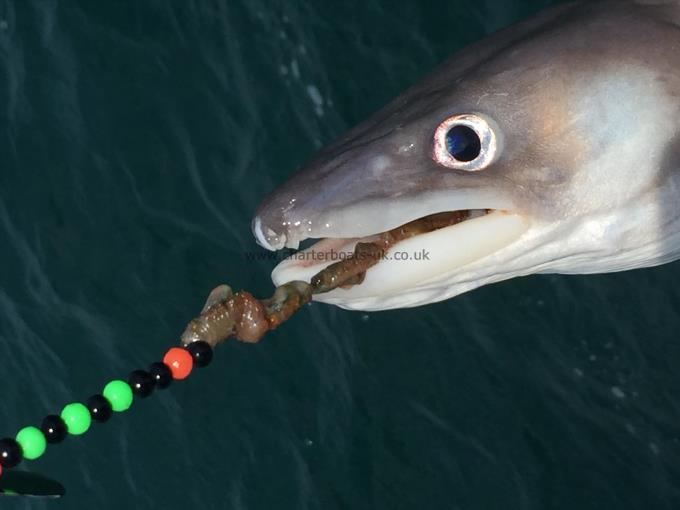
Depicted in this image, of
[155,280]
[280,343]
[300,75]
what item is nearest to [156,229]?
[155,280]

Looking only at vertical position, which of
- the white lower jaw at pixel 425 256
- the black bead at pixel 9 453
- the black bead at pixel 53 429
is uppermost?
the white lower jaw at pixel 425 256

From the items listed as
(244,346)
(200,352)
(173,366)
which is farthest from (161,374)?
(244,346)

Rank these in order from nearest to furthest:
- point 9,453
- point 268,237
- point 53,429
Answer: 1. point 9,453
2. point 53,429
3. point 268,237

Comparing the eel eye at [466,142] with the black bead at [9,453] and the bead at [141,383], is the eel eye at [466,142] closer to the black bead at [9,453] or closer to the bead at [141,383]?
the bead at [141,383]

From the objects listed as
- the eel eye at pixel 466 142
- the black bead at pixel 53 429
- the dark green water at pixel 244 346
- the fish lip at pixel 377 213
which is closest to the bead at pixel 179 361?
the black bead at pixel 53 429

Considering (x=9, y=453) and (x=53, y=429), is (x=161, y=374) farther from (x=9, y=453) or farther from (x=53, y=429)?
(x=9, y=453)

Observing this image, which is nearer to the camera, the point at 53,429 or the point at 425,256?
the point at 53,429

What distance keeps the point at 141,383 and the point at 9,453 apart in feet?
1.80

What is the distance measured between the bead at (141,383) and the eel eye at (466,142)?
142 cm

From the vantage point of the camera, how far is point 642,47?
14.0ft

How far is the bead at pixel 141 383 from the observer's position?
401 centimetres

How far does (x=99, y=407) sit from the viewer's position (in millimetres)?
4035

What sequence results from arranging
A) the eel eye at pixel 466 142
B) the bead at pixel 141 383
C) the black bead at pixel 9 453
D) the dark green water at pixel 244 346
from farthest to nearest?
the dark green water at pixel 244 346, the eel eye at pixel 466 142, the bead at pixel 141 383, the black bead at pixel 9 453

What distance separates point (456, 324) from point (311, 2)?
10.1 feet
